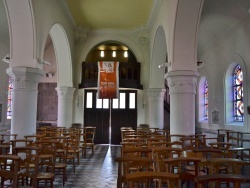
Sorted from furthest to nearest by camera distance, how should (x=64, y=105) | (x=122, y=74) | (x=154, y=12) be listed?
(x=122, y=74)
(x=64, y=105)
(x=154, y=12)

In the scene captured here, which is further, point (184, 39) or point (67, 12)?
point (67, 12)

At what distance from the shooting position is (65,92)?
13.6 metres

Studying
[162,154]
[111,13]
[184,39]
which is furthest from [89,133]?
[162,154]

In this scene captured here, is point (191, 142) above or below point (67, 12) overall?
below

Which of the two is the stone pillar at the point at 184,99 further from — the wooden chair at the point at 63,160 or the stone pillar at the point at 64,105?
the stone pillar at the point at 64,105

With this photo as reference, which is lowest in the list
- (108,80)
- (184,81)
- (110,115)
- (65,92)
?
(110,115)

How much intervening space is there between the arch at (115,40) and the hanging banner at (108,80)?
149 centimetres

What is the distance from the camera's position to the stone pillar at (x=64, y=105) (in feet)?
44.6

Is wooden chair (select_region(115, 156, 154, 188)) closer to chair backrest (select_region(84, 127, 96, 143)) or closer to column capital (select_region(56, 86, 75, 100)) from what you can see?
chair backrest (select_region(84, 127, 96, 143))

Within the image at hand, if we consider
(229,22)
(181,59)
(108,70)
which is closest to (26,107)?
(181,59)

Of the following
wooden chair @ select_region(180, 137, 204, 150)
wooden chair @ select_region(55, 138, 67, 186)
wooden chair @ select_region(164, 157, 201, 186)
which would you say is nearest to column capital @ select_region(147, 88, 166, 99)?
wooden chair @ select_region(180, 137, 204, 150)

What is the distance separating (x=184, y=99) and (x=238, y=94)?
440cm

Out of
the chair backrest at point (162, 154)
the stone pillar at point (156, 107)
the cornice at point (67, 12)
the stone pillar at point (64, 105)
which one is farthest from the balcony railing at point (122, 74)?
the chair backrest at point (162, 154)

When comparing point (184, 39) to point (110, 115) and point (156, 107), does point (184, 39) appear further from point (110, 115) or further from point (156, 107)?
point (110, 115)
